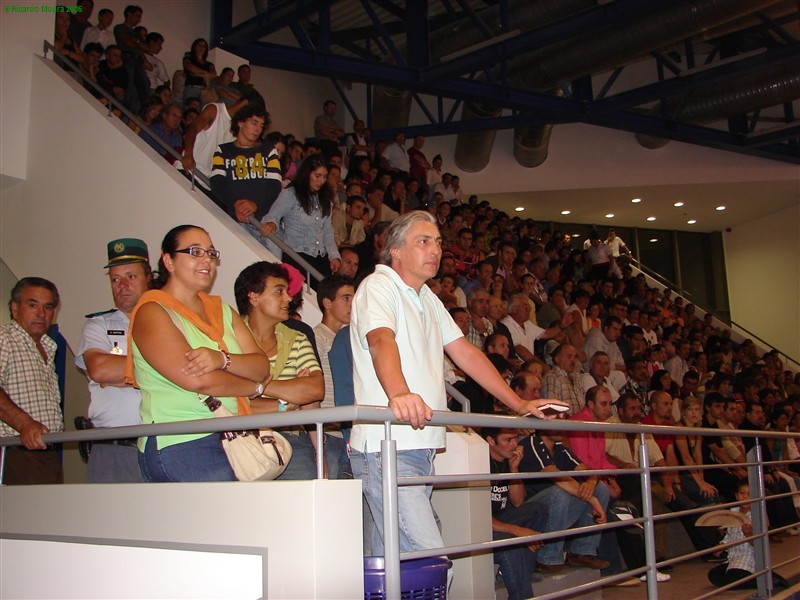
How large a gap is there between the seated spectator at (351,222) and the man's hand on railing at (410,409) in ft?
15.2

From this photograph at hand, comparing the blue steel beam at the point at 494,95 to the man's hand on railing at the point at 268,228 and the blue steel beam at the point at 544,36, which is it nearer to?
the blue steel beam at the point at 544,36

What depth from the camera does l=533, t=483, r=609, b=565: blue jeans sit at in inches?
176

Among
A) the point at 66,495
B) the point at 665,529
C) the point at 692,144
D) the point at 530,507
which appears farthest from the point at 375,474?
the point at 692,144

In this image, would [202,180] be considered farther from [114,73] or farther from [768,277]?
[768,277]

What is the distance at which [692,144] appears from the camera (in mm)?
12750

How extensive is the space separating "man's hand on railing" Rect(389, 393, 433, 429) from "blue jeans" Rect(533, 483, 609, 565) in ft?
8.50

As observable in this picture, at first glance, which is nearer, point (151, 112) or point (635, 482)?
point (635, 482)

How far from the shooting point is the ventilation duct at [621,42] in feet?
28.1

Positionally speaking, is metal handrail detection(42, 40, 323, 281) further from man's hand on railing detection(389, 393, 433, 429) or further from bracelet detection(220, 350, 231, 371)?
man's hand on railing detection(389, 393, 433, 429)

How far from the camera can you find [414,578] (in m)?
2.22

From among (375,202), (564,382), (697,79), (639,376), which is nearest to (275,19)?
(375,202)

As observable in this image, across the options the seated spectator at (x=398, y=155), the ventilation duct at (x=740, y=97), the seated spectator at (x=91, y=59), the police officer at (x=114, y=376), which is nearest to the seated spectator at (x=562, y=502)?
the police officer at (x=114, y=376)

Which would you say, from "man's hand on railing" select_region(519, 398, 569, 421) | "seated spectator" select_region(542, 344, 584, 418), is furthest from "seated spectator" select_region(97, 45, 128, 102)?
"man's hand on railing" select_region(519, 398, 569, 421)

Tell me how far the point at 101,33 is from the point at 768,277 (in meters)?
13.2
